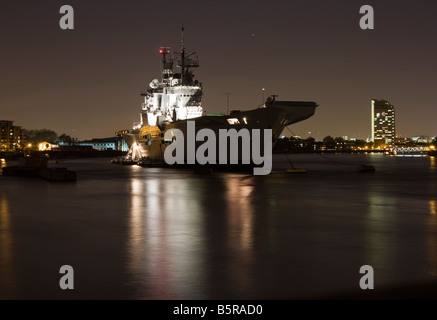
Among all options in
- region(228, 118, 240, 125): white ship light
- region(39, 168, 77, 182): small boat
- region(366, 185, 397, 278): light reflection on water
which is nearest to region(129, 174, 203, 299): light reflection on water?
region(366, 185, 397, 278): light reflection on water

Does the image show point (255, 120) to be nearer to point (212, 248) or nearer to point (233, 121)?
point (233, 121)

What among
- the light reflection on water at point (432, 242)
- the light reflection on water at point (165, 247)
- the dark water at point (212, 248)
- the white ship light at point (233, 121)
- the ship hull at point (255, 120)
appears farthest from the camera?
the white ship light at point (233, 121)

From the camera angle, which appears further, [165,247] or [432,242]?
[432,242]

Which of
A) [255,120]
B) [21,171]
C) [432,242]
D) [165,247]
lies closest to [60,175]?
[21,171]

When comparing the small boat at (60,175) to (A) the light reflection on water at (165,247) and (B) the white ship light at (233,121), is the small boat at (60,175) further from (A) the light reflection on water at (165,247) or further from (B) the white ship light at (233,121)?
(B) the white ship light at (233,121)

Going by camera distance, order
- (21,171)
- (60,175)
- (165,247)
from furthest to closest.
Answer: (21,171) → (60,175) → (165,247)

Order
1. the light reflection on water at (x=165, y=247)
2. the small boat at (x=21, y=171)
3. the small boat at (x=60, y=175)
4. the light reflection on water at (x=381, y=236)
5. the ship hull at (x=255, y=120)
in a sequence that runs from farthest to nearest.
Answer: the ship hull at (x=255, y=120)
the small boat at (x=21, y=171)
the small boat at (x=60, y=175)
the light reflection on water at (x=381, y=236)
the light reflection on water at (x=165, y=247)

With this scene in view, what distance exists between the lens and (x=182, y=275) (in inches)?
341

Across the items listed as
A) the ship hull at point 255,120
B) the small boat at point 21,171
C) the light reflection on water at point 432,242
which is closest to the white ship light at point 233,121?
the ship hull at point 255,120

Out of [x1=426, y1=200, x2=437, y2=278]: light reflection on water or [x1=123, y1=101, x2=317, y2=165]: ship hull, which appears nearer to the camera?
[x1=426, y1=200, x2=437, y2=278]: light reflection on water

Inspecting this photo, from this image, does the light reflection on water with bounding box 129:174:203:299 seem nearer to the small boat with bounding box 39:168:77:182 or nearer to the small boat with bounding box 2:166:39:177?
the small boat with bounding box 39:168:77:182

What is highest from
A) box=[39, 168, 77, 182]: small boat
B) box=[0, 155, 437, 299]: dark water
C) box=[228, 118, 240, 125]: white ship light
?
box=[228, 118, 240, 125]: white ship light

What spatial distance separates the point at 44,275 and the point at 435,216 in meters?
13.4
